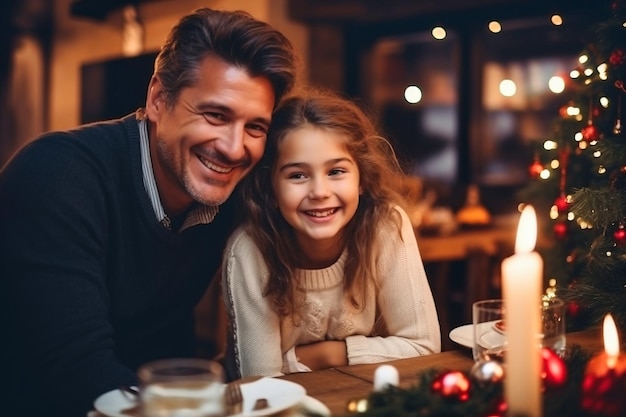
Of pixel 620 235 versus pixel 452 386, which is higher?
pixel 620 235

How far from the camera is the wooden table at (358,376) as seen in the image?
1.27 metres

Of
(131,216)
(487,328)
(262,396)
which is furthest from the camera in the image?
(131,216)

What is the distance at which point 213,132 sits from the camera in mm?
1866

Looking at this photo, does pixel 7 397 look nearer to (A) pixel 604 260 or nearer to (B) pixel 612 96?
(A) pixel 604 260

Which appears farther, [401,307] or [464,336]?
[401,307]

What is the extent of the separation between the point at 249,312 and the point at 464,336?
1.87 feet

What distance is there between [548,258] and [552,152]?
330 millimetres

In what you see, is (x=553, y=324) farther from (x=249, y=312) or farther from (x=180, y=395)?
(x=249, y=312)

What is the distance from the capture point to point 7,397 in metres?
1.77

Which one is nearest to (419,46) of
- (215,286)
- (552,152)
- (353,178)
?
(215,286)

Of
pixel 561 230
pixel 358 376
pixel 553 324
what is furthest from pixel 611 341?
pixel 561 230

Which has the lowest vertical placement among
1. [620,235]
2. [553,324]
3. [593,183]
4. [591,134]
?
[553,324]

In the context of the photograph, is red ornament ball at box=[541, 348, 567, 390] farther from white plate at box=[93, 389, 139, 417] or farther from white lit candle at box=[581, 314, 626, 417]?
white plate at box=[93, 389, 139, 417]

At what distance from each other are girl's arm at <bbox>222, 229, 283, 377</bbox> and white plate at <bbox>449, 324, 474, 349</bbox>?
0.48m
